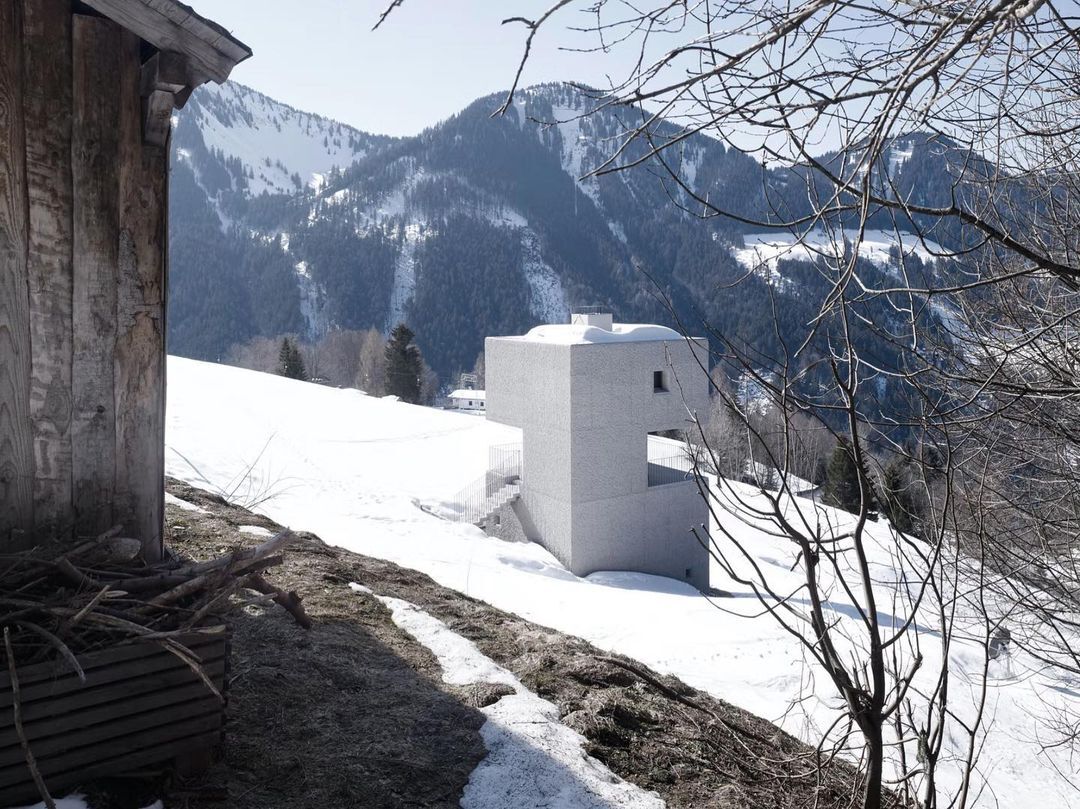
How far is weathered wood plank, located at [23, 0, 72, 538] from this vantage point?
304 centimetres

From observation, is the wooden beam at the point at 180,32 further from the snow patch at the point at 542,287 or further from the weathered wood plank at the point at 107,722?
the snow patch at the point at 542,287

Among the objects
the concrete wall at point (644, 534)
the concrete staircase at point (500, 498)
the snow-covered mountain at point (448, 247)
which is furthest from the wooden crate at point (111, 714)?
the snow-covered mountain at point (448, 247)

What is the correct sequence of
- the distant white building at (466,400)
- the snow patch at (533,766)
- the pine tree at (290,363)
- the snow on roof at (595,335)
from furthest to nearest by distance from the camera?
the distant white building at (466,400) → the pine tree at (290,363) → the snow on roof at (595,335) → the snow patch at (533,766)

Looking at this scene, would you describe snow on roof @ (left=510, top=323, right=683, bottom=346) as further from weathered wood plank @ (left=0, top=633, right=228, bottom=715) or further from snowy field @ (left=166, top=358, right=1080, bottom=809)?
weathered wood plank @ (left=0, top=633, right=228, bottom=715)

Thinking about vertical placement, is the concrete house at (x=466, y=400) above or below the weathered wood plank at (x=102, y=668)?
below

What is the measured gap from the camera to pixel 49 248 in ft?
10.1

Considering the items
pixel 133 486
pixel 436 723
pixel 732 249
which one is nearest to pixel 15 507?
pixel 133 486

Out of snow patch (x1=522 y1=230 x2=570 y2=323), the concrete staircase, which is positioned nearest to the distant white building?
snow patch (x1=522 y1=230 x2=570 y2=323)

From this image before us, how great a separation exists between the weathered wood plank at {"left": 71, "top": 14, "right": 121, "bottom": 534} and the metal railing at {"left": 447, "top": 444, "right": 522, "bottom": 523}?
15156mm

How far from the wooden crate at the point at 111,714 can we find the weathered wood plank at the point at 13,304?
0.76 m

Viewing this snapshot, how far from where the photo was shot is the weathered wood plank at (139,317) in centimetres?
326

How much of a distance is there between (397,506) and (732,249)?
413 feet

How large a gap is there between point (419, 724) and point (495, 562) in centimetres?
988

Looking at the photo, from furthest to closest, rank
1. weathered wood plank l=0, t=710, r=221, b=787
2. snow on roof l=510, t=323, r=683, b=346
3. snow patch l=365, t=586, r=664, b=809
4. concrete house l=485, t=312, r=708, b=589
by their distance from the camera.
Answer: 1. snow on roof l=510, t=323, r=683, b=346
2. concrete house l=485, t=312, r=708, b=589
3. snow patch l=365, t=586, r=664, b=809
4. weathered wood plank l=0, t=710, r=221, b=787
